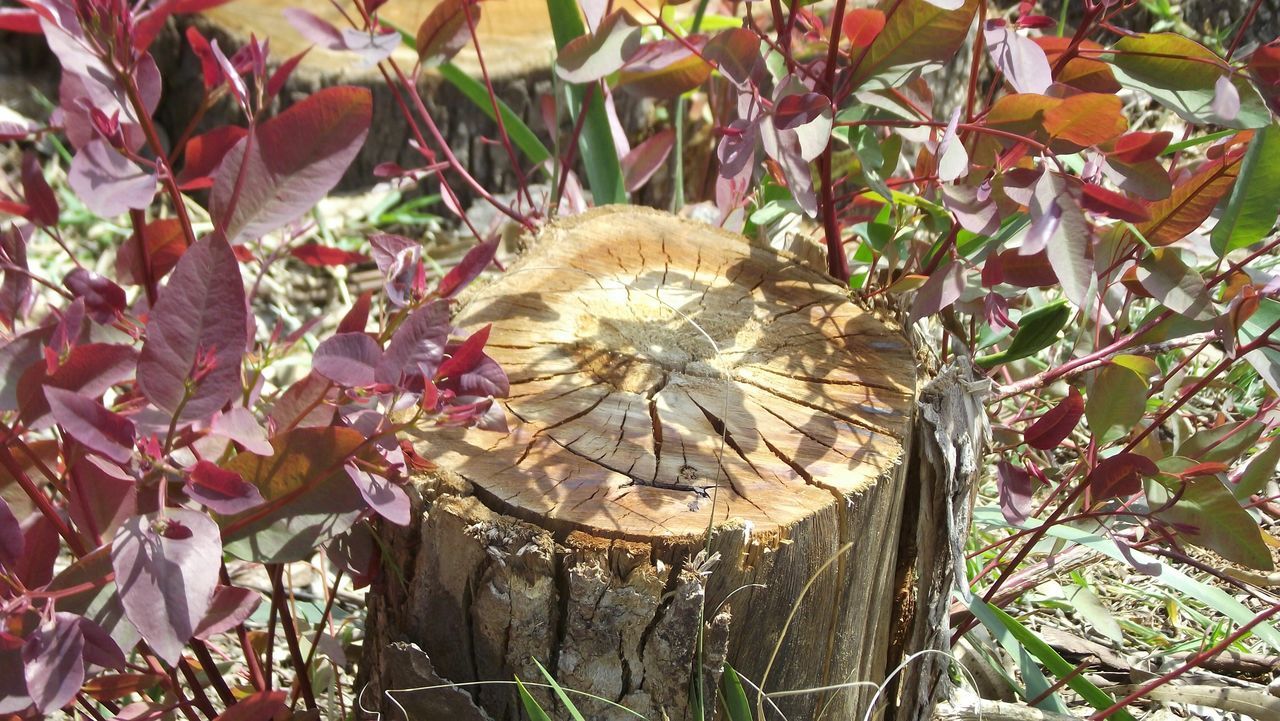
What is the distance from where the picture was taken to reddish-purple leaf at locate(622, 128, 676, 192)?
1668mm

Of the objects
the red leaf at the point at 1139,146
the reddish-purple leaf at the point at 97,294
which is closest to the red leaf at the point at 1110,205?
the red leaf at the point at 1139,146

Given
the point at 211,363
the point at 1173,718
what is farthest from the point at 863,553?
the point at 1173,718

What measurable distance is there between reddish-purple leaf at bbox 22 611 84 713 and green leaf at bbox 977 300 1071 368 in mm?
1091

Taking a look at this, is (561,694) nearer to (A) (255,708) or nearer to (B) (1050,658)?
(A) (255,708)

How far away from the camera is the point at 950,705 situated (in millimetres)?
1394

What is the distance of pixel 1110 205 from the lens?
108 centimetres

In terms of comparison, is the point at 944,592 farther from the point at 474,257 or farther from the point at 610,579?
the point at 474,257

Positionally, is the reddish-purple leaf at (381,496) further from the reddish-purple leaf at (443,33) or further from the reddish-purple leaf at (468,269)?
the reddish-purple leaf at (443,33)

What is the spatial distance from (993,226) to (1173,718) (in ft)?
2.73

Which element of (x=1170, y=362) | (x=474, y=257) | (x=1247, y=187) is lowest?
(x=474, y=257)

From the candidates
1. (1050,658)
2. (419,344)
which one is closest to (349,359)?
(419,344)

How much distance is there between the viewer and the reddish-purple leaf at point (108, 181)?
2.73 ft

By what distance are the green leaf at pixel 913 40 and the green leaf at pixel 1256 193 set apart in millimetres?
329

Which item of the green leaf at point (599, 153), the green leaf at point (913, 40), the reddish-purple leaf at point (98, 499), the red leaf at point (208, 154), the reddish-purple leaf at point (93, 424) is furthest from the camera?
the green leaf at point (599, 153)
